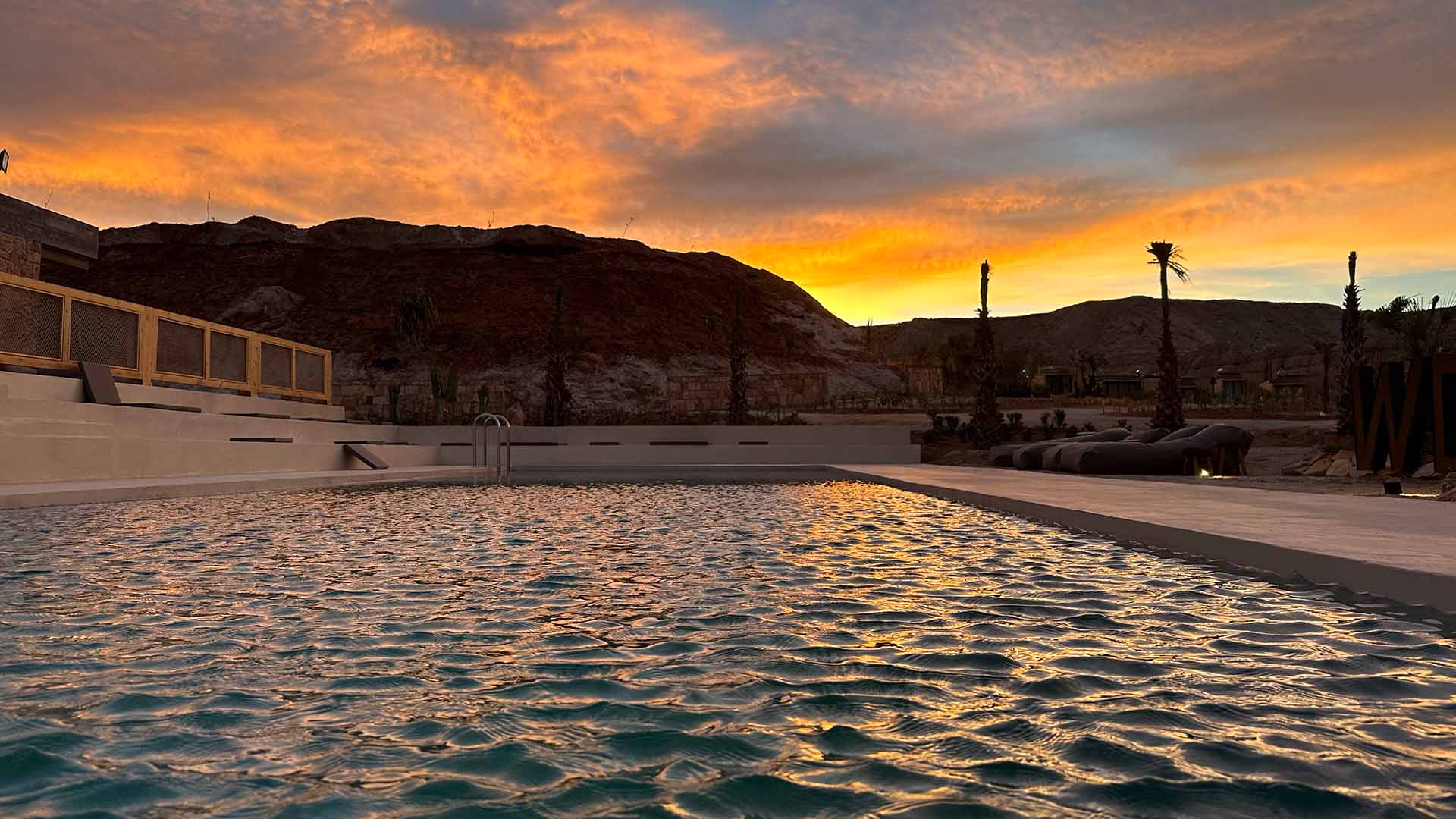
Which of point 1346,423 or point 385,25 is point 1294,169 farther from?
point 385,25

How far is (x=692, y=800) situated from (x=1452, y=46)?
790 inches

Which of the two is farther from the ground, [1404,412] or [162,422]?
[1404,412]

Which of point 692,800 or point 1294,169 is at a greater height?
point 1294,169

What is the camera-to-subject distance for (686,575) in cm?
571

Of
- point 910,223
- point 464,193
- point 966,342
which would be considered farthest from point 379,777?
point 966,342

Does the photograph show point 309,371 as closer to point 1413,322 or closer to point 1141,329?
point 1413,322

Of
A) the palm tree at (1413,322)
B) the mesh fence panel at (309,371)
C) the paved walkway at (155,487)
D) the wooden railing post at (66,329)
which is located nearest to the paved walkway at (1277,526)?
the paved walkway at (155,487)

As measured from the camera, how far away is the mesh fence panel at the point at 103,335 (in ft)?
52.4

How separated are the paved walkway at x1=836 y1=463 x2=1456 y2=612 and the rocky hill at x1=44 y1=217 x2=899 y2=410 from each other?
45748 millimetres

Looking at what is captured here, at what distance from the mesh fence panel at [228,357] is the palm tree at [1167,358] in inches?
916

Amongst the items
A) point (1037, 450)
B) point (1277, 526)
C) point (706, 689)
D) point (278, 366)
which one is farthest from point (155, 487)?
point (1037, 450)

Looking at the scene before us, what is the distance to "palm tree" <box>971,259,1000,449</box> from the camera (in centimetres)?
2606

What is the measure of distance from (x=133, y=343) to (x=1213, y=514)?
59.9ft

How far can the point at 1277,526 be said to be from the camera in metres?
6.28
